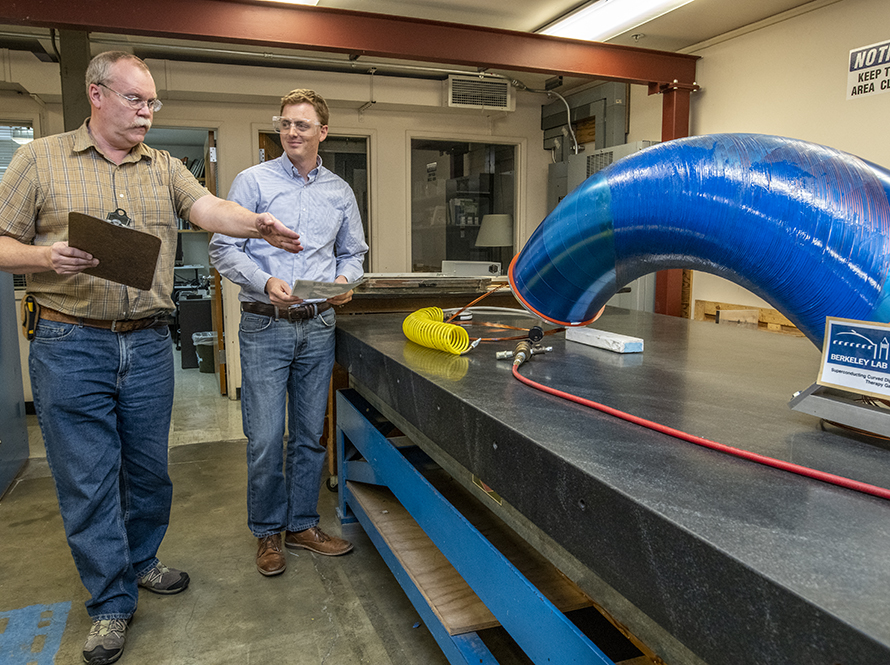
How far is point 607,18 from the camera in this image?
365cm

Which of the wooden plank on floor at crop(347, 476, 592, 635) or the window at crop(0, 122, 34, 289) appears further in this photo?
the window at crop(0, 122, 34, 289)

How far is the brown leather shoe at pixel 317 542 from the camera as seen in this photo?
2.33 m

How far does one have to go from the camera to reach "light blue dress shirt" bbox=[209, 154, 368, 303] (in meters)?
2.06

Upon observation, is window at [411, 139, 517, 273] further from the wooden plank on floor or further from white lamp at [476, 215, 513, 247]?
the wooden plank on floor

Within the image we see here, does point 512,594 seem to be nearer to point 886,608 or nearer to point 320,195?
point 886,608

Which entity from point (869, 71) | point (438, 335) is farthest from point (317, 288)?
point (869, 71)

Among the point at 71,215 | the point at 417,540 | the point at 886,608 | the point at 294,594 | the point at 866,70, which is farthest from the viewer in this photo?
the point at 866,70

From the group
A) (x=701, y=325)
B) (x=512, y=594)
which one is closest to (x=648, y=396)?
(x=512, y=594)

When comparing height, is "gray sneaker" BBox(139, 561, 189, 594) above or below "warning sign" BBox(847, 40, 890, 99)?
below

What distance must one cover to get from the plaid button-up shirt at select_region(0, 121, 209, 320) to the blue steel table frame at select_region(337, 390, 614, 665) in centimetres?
80

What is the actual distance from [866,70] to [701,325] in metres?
1.75

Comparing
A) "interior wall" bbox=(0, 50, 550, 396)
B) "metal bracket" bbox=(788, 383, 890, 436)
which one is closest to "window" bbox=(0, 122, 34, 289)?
"interior wall" bbox=(0, 50, 550, 396)

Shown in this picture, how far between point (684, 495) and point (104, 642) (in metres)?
1.73

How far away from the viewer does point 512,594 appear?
44.1 inches
